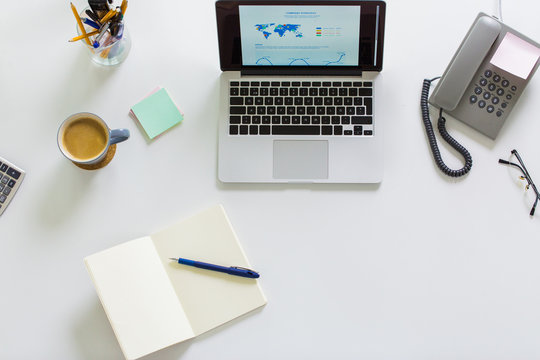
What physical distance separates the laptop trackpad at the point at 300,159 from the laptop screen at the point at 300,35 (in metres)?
0.17

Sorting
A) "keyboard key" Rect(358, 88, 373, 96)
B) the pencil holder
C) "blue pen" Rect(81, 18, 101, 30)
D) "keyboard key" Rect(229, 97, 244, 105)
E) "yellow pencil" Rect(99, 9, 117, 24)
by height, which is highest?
"yellow pencil" Rect(99, 9, 117, 24)

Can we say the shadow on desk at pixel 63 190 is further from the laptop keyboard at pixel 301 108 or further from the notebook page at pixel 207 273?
the laptop keyboard at pixel 301 108

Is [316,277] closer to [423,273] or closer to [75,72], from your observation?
[423,273]

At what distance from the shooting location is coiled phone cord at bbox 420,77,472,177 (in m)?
1.01

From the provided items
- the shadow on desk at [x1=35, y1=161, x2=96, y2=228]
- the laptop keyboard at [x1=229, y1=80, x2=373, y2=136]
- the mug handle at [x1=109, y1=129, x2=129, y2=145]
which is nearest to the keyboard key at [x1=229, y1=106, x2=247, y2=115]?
the laptop keyboard at [x1=229, y1=80, x2=373, y2=136]

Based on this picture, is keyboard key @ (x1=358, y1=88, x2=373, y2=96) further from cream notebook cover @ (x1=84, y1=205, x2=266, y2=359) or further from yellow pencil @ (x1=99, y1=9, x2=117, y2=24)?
yellow pencil @ (x1=99, y1=9, x2=117, y2=24)

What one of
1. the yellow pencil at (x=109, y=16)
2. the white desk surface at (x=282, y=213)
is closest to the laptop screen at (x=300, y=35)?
the white desk surface at (x=282, y=213)

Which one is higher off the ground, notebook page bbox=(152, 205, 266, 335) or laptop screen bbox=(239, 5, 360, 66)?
laptop screen bbox=(239, 5, 360, 66)

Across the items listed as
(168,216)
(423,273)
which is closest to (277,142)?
(168,216)

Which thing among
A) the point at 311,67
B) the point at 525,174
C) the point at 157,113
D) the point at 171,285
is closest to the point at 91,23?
the point at 157,113

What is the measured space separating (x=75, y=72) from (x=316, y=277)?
0.69 metres

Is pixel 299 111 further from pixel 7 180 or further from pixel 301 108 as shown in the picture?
pixel 7 180

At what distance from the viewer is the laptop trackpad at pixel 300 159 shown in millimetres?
1014

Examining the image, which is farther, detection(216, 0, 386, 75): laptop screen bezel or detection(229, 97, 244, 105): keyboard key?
detection(229, 97, 244, 105): keyboard key
